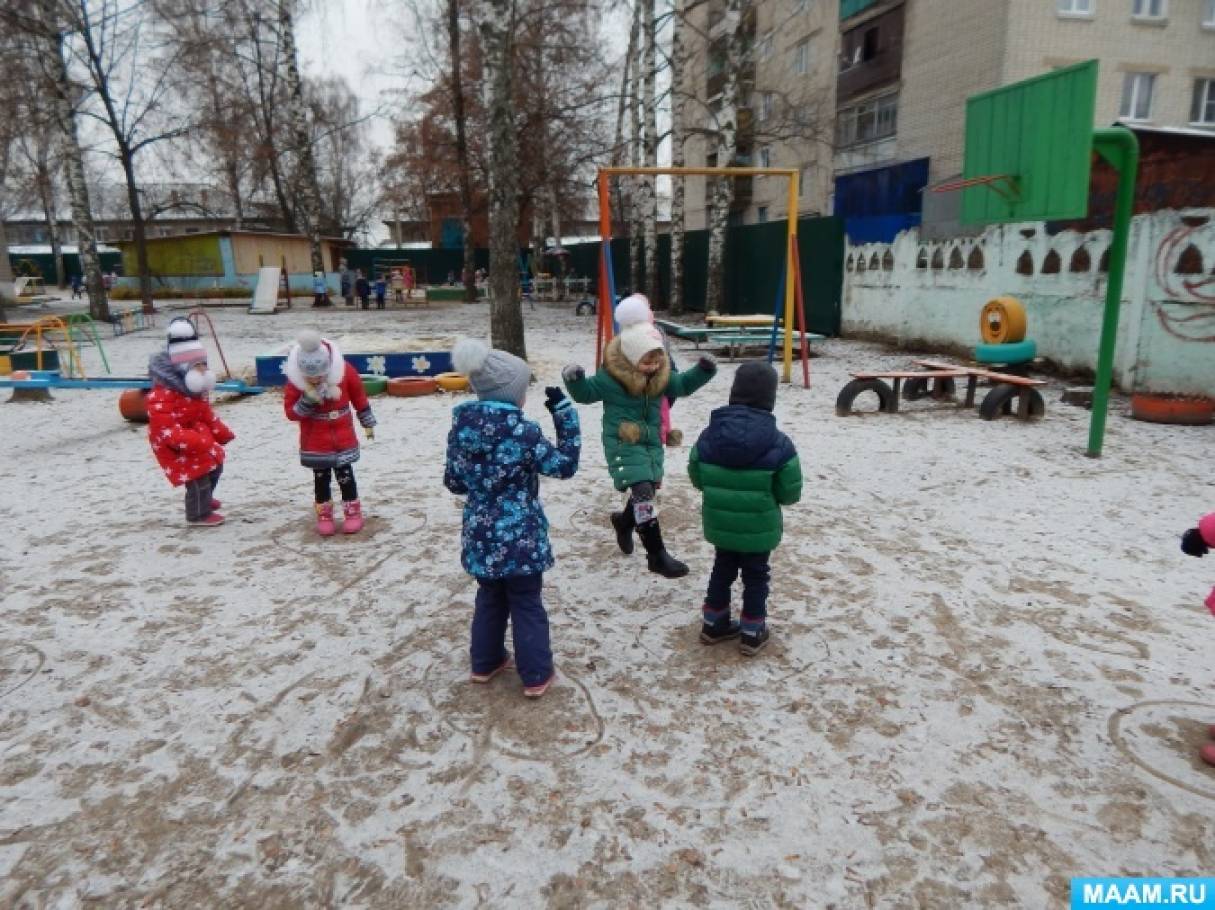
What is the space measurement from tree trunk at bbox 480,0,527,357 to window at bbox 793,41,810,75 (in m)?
24.4

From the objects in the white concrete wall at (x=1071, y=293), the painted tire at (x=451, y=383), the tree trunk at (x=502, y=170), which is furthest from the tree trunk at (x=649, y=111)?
the painted tire at (x=451, y=383)

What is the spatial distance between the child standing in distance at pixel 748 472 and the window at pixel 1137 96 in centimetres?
2562

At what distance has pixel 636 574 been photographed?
4.41m

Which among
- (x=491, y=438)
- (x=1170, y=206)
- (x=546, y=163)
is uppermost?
(x=546, y=163)

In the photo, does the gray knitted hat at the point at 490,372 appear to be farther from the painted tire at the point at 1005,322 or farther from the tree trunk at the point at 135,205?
the tree trunk at the point at 135,205

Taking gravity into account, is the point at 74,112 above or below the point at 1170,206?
above

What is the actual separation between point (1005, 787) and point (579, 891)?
1460mm

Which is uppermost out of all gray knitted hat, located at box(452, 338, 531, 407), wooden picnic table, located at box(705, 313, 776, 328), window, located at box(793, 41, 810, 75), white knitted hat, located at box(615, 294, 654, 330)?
window, located at box(793, 41, 810, 75)

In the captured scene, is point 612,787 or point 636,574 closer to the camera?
point 612,787

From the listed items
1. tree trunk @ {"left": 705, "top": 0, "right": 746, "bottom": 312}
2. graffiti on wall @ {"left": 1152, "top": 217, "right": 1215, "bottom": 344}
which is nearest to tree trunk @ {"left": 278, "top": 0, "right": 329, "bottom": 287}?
tree trunk @ {"left": 705, "top": 0, "right": 746, "bottom": 312}

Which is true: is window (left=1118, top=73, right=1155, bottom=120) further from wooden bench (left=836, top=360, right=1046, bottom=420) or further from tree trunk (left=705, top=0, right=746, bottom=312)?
wooden bench (left=836, top=360, right=1046, bottom=420)

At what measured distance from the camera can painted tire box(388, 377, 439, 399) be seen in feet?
31.3

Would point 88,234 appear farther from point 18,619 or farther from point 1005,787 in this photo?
point 1005,787

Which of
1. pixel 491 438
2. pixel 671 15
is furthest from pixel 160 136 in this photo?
pixel 491 438
